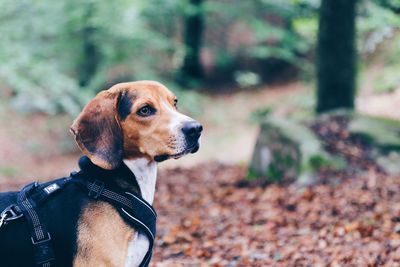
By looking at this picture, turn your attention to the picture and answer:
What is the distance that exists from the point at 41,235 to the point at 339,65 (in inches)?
316

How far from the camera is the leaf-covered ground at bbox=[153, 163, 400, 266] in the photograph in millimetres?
5763

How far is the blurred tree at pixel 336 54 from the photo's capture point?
1005 centimetres

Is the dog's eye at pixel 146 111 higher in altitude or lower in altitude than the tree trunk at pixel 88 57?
higher

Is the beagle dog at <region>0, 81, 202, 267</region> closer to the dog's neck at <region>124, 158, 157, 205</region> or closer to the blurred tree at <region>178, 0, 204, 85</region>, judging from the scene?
Answer: the dog's neck at <region>124, 158, 157, 205</region>

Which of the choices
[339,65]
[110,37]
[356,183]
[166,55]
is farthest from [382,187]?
[166,55]

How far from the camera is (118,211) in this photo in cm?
369

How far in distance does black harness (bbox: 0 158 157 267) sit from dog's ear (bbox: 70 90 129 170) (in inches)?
6.9

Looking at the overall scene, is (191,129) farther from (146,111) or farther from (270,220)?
(270,220)

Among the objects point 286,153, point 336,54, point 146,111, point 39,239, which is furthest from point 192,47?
point 39,239

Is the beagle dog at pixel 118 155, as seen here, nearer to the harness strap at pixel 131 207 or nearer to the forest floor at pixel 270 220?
the harness strap at pixel 131 207

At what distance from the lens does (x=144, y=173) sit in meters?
3.96

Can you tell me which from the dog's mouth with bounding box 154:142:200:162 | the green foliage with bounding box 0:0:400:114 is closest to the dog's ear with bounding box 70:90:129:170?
the dog's mouth with bounding box 154:142:200:162

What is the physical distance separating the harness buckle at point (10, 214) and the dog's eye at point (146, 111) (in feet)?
3.70

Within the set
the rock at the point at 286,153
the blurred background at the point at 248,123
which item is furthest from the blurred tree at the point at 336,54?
the rock at the point at 286,153
